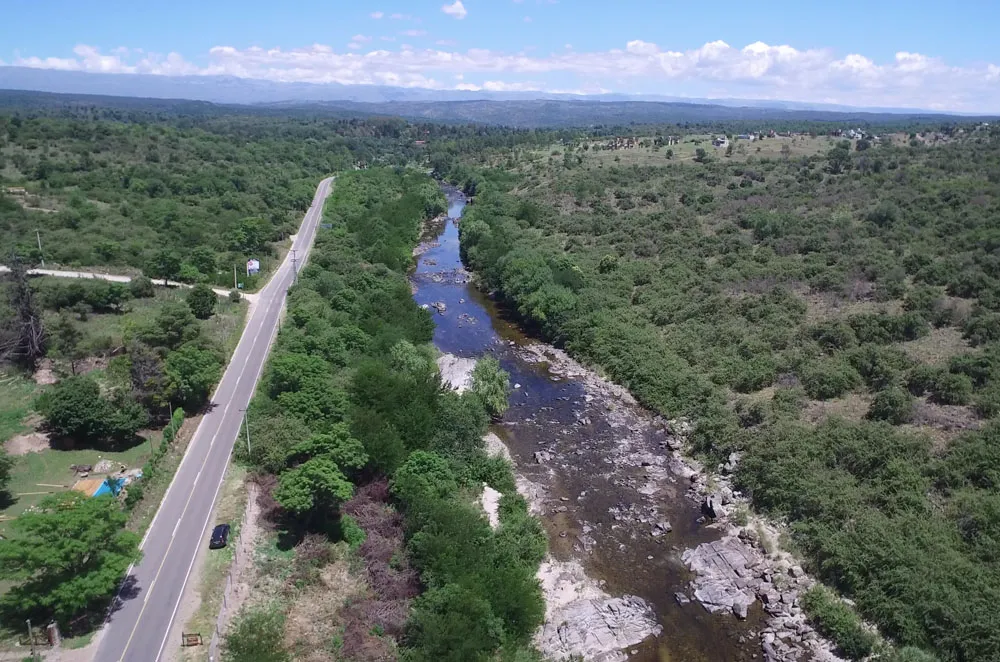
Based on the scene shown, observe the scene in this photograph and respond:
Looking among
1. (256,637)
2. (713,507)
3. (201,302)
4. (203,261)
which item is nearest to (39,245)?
(203,261)

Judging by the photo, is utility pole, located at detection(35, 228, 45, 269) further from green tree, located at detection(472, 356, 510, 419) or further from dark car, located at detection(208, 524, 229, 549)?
dark car, located at detection(208, 524, 229, 549)

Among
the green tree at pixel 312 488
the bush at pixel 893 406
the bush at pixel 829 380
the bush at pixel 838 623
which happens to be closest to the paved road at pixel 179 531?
the green tree at pixel 312 488

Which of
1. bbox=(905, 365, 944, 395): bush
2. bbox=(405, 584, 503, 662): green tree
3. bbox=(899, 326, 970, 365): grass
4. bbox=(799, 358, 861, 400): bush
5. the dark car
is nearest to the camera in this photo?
bbox=(405, 584, 503, 662): green tree

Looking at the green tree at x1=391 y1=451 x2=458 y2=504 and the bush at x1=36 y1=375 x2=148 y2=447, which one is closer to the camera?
the green tree at x1=391 y1=451 x2=458 y2=504

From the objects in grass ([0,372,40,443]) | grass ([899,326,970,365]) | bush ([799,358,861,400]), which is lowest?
grass ([0,372,40,443])

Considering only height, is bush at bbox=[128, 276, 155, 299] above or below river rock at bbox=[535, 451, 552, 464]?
above

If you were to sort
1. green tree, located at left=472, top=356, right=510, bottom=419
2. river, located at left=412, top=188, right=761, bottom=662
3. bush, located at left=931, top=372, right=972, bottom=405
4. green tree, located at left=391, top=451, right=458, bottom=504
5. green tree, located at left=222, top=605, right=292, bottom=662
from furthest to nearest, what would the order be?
green tree, located at left=472, top=356, right=510, bottom=419 → bush, located at left=931, top=372, right=972, bottom=405 → green tree, located at left=391, top=451, right=458, bottom=504 → river, located at left=412, top=188, right=761, bottom=662 → green tree, located at left=222, top=605, right=292, bottom=662

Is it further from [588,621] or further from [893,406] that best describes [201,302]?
[893,406]

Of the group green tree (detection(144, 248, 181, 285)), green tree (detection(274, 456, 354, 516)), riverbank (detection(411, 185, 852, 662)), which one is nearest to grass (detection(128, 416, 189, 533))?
green tree (detection(274, 456, 354, 516))
